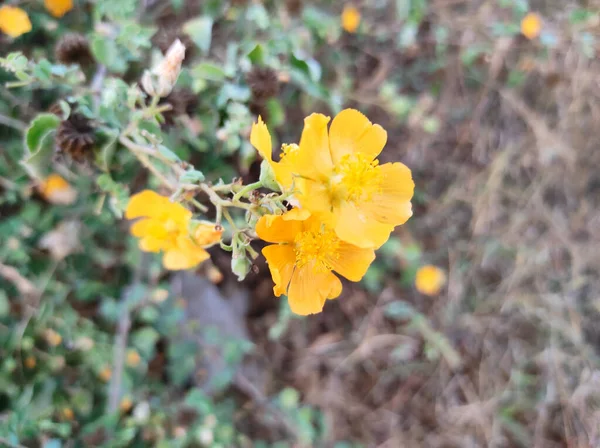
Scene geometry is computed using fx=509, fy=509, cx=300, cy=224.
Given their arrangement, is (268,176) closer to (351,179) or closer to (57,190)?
(351,179)

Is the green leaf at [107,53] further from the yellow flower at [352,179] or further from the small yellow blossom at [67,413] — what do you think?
the small yellow blossom at [67,413]

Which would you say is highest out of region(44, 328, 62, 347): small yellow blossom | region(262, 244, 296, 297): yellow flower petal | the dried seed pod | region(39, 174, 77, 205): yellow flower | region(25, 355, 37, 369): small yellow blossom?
the dried seed pod

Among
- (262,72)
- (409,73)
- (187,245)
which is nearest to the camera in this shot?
(187,245)

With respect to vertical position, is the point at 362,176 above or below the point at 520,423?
above

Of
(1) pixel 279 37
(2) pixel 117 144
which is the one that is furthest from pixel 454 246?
(2) pixel 117 144

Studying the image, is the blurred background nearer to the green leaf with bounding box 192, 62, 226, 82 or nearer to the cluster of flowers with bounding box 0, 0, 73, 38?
the cluster of flowers with bounding box 0, 0, 73, 38

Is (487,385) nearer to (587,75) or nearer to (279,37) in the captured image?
(587,75)

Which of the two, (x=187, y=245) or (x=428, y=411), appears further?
(x=428, y=411)

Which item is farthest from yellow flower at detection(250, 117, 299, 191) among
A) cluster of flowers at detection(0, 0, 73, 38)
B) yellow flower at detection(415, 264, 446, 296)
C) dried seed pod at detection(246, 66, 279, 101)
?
yellow flower at detection(415, 264, 446, 296)
